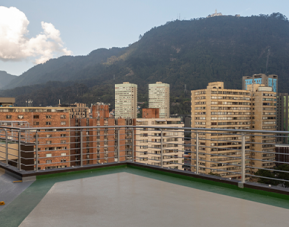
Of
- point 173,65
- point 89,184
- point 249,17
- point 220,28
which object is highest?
point 249,17

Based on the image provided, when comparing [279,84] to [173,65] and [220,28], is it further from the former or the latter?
[220,28]

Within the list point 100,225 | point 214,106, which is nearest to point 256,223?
point 100,225

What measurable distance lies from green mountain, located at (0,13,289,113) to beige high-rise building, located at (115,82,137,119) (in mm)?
3587

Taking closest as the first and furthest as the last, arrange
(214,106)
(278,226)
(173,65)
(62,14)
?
(278,226) < (214,106) < (62,14) < (173,65)

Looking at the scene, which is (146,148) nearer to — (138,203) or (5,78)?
(138,203)

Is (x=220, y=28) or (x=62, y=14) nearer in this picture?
(x=62, y=14)

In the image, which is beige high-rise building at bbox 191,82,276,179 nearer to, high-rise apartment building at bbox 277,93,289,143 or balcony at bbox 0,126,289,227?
high-rise apartment building at bbox 277,93,289,143

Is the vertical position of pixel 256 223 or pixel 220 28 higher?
pixel 220 28

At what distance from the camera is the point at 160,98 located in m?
98.3

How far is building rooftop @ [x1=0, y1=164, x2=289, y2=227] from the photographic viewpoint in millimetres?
2459

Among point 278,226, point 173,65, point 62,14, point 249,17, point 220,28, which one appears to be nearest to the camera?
point 278,226

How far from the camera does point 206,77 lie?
106 metres

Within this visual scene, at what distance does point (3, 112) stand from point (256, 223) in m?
46.9

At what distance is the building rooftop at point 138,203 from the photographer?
246 cm
